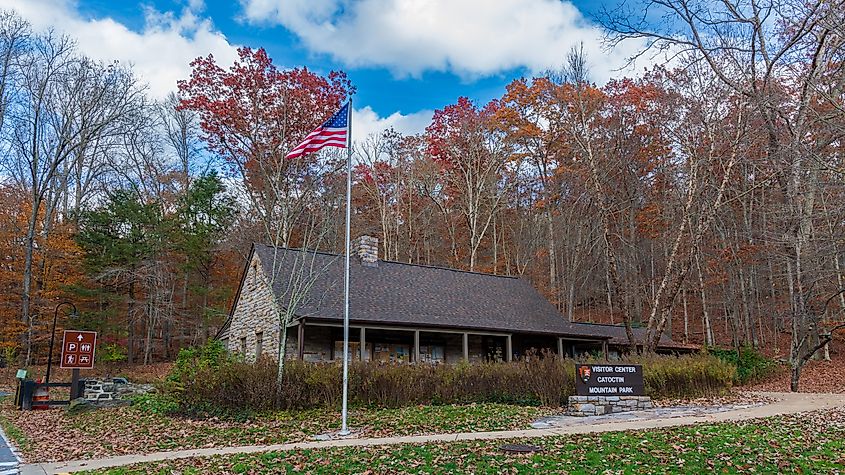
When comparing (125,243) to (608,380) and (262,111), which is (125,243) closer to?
(262,111)

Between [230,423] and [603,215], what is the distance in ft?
46.1

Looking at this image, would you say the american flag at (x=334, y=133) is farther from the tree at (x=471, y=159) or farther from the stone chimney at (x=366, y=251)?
the tree at (x=471, y=159)

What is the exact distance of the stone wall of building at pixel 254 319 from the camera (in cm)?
1666

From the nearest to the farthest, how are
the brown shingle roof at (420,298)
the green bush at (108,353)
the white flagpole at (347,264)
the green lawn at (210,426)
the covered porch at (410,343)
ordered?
the green lawn at (210,426)
the white flagpole at (347,264)
the covered porch at (410,343)
the brown shingle roof at (420,298)
the green bush at (108,353)

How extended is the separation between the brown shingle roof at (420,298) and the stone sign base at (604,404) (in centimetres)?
530

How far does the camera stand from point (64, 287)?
76.2ft

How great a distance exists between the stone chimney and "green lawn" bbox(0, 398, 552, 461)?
7.34m

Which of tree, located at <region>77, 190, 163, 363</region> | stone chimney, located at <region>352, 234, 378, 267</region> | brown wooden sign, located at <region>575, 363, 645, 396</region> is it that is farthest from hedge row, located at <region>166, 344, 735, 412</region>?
tree, located at <region>77, 190, 163, 363</region>

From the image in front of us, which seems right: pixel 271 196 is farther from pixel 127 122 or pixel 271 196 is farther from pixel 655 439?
pixel 655 439

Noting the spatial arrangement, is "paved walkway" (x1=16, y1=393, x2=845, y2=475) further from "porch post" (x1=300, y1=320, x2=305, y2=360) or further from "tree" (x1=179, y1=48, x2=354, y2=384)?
"tree" (x1=179, y1=48, x2=354, y2=384)

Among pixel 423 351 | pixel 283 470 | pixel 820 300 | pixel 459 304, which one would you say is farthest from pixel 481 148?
pixel 283 470

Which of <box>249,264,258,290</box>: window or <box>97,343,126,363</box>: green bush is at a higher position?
<box>249,264,258,290</box>: window

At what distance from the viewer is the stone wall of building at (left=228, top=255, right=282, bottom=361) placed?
1666 centimetres

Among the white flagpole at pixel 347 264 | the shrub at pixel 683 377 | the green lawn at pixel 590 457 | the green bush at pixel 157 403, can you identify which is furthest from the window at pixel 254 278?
the shrub at pixel 683 377
